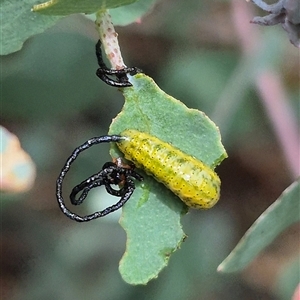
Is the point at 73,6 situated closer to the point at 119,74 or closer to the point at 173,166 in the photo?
the point at 119,74

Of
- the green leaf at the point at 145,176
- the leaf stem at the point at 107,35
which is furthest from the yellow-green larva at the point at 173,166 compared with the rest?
the leaf stem at the point at 107,35

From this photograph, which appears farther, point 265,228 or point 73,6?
point 265,228

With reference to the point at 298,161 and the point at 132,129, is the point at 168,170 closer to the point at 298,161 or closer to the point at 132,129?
the point at 132,129

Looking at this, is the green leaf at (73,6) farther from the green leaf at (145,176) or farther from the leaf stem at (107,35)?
the green leaf at (145,176)

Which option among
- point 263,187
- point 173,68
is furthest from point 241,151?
point 173,68

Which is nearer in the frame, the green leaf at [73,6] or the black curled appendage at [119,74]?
the green leaf at [73,6]

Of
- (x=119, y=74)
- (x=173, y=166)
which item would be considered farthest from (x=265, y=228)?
(x=119, y=74)
